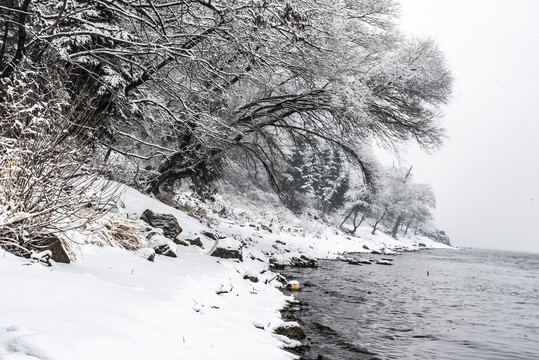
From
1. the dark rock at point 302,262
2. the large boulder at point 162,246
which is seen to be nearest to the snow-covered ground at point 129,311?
the large boulder at point 162,246

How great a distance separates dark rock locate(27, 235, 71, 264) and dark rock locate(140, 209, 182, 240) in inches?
153

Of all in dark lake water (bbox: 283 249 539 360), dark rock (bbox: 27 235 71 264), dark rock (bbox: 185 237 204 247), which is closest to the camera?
dark rock (bbox: 27 235 71 264)

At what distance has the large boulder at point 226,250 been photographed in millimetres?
8039

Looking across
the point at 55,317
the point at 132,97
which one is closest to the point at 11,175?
the point at 55,317

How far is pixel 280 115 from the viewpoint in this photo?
1114 cm

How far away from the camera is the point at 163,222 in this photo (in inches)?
309

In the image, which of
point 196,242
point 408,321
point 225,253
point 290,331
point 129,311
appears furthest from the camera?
point 196,242

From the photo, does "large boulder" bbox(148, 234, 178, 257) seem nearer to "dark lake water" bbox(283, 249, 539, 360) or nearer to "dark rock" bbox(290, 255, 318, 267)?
"dark lake water" bbox(283, 249, 539, 360)

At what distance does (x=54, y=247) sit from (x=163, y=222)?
4.13 m

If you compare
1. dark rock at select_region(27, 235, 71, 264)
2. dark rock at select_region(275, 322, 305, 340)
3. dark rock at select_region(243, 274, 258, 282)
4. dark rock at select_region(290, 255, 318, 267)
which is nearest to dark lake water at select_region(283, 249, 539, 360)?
dark rock at select_region(275, 322, 305, 340)

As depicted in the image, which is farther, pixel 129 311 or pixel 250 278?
pixel 250 278

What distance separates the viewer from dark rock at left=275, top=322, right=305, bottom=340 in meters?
4.60

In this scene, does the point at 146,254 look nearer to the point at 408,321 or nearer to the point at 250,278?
the point at 250,278

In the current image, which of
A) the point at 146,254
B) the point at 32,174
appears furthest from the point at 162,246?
the point at 32,174
